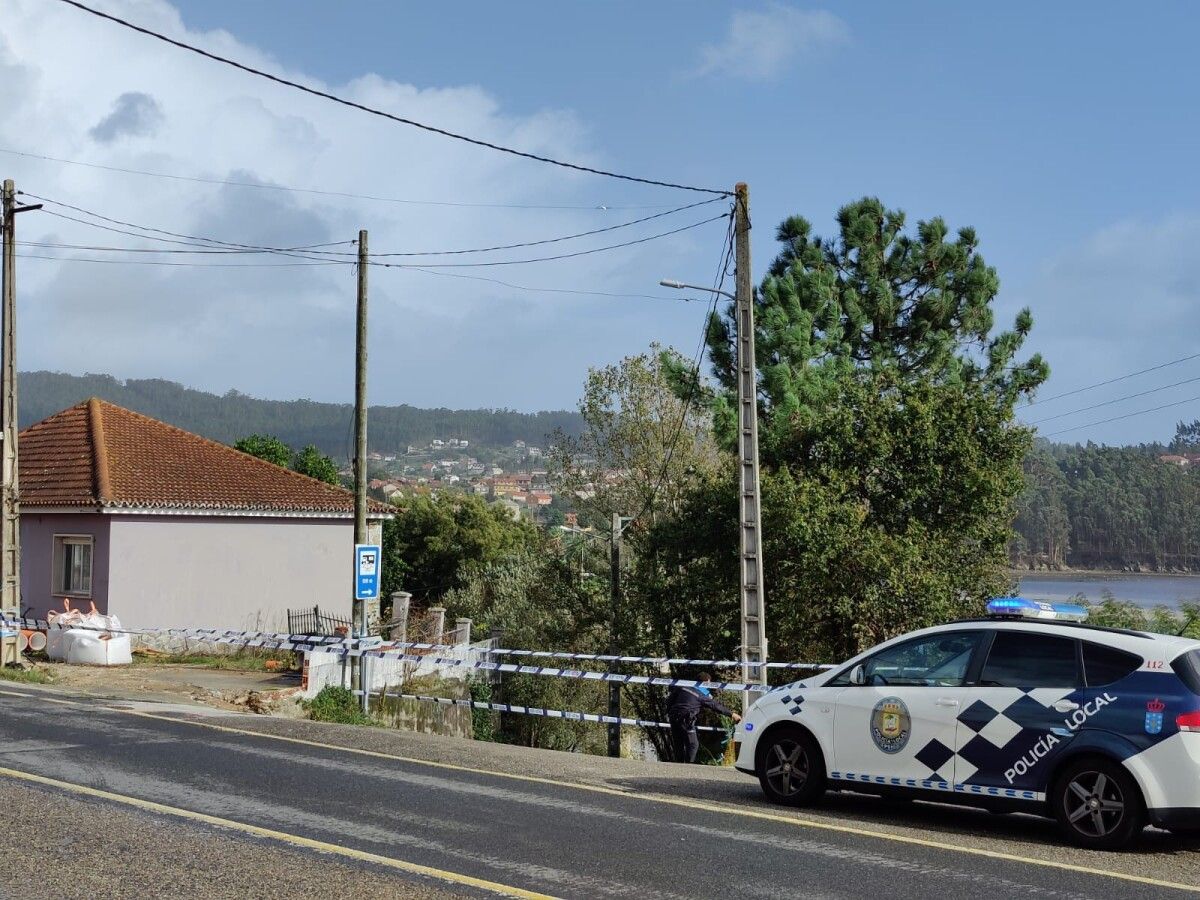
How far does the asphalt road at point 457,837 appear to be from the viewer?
7.39m

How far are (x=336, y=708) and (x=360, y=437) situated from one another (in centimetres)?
456

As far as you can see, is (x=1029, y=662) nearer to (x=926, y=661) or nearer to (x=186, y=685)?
(x=926, y=661)

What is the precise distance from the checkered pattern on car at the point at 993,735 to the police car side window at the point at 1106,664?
199 millimetres

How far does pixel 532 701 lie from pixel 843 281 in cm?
1538

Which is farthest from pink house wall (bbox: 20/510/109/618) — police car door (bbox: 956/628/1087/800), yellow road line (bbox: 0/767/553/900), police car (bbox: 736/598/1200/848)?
police car door (bbox: 956/628/1087/800)

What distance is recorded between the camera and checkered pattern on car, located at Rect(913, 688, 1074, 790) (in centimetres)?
906

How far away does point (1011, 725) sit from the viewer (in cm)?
919

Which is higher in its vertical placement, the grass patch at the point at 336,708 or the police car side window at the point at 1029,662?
the police car side window at the point at 1029,662

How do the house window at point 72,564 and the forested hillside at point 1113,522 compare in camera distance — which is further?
the forested hillside at point 1113,522

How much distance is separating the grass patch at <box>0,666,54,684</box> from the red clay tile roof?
7342mm

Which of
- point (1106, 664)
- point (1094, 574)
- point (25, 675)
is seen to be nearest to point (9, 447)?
point (25, 675)

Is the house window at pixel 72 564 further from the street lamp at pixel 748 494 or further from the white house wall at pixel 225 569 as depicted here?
the street lamp at pixel 748 494

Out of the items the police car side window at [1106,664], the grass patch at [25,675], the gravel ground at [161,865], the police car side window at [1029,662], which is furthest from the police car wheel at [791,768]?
the grass patch at [25,675]

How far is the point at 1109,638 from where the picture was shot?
9.12m
